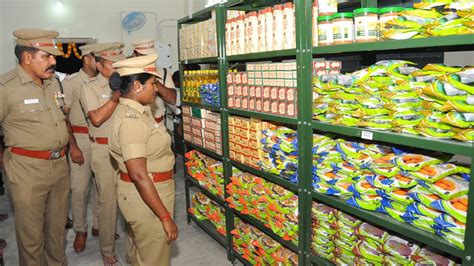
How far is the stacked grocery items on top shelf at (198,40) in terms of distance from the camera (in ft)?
11.5

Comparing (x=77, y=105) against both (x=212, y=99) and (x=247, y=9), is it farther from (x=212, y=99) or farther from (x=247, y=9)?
(x=247, y=9)

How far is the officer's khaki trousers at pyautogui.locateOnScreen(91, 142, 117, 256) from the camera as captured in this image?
3453 millimetres

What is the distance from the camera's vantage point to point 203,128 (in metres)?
3.86

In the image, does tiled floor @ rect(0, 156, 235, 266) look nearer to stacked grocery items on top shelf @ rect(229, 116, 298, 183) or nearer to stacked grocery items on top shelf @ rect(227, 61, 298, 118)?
stacked grocery items on top shelf @ rect(229, 116, 298, 183)

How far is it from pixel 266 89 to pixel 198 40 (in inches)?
52.2

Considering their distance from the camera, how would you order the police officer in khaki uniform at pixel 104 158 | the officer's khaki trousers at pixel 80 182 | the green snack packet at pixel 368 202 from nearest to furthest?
the green snack packet at pixel 368 202, the police officer in khaki uniform at pixel 104 158, the officer's khaki trousers at pixel 80 182

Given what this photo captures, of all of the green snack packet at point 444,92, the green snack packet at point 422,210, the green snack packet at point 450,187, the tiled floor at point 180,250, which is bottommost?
the tiled floor at point 180,250

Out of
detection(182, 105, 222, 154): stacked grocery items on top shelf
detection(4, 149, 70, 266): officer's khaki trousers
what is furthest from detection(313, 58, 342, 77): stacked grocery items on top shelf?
detection(4, 149, 70, 266): officer's khaki trousers

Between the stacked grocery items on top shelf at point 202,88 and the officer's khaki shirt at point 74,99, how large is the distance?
1.07 metres

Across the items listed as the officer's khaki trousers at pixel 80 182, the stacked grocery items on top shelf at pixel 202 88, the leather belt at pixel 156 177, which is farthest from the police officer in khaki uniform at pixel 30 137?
the stacked grocery items on top shelf at pixel 202 88

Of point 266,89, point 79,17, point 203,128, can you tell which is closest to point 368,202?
point 266,89

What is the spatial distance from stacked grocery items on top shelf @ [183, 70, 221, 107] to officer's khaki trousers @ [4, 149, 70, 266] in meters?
1.43

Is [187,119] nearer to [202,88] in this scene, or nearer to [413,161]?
[202,88]

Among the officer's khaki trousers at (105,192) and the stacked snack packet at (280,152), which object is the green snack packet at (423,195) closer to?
the stacked snack packet at (280,152)
